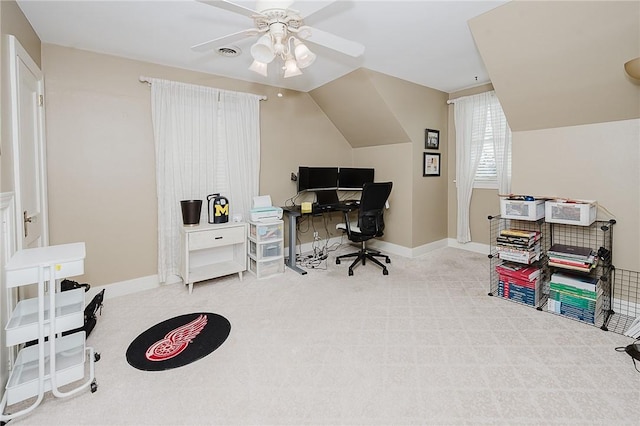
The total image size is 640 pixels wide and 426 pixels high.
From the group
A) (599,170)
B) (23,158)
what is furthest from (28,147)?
(599,170)

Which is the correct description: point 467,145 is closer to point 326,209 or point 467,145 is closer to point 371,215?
→ point 371,215

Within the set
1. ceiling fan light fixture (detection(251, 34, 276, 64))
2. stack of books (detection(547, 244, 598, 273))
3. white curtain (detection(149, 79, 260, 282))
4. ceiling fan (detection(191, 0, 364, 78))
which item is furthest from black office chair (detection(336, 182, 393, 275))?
ceiling fan light fixture (detection(251, 34, 276, 64))

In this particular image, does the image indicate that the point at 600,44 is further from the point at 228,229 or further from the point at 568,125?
the point at 228,229

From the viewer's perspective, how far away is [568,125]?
2756mm

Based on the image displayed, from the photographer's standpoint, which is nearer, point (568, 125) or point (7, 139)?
point (7, 139)

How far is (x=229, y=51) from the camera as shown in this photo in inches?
114

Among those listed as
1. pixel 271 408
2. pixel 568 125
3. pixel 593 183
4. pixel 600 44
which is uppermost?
pixel 600 44

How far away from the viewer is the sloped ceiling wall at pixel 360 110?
3.73 meters

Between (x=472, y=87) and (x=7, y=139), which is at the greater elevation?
(x=472, y=87)

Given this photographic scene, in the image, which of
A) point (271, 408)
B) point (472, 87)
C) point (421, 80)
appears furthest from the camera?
point (472, 87)

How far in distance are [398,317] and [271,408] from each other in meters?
1.35

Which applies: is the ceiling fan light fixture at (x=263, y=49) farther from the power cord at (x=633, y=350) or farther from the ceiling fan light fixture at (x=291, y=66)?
the power cord at (x=633, y=350)

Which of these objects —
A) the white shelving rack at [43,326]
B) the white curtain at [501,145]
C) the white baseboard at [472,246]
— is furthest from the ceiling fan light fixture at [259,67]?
the white baseboard at [472,246]

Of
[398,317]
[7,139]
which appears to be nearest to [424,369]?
[398,317]
